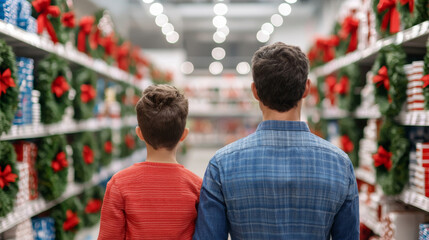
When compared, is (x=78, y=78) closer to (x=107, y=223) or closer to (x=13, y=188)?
A: (x=13, y=188)

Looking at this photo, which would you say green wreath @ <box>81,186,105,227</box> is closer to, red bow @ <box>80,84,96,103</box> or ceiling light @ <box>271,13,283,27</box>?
Result: red bow @ <box>80,84,96,103</box>

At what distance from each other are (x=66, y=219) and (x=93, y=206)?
834 mm

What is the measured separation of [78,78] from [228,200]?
8.56 ft

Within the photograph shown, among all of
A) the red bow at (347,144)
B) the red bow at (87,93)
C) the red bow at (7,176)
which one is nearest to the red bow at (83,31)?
the red bow at (87,93)

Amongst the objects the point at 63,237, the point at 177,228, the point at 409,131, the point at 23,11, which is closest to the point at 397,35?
the point at 409,131

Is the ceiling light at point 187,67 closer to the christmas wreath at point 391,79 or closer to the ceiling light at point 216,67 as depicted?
the ceiling light at point 216,67

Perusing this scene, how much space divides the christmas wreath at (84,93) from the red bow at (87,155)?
1.10 ft

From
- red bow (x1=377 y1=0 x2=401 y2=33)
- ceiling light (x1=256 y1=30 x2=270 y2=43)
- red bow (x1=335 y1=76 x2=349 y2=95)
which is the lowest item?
red bow (x1=335 y1=76 x2=349 y2=95)


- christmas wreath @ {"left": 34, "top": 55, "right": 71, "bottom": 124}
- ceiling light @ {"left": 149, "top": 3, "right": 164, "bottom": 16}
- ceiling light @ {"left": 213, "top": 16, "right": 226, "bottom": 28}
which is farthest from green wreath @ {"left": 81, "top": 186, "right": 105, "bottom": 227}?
ceiling light @ {"left": 213, "top": 16, "right": 226, "bottom": 28}

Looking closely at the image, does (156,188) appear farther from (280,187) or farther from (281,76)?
(281,76)

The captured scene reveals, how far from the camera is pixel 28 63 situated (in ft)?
8.39

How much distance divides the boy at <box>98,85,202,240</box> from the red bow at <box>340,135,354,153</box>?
2332mm

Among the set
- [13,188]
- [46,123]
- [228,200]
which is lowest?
[13,188]

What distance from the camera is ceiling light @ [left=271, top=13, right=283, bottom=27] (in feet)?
36.4
